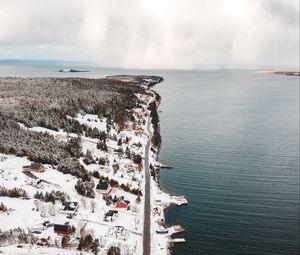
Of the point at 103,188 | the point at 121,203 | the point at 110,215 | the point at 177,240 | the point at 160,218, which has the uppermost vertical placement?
Result: the point at 103,188

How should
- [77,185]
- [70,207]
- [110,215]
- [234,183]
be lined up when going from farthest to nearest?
[234,183] < [77,185] < [110,215] < [70,207]

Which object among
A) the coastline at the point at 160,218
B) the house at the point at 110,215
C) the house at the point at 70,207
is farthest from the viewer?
the house at the point at 110,215

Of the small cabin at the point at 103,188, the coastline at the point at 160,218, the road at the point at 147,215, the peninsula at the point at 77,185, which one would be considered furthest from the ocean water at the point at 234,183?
the small cabin at the point at 103,188

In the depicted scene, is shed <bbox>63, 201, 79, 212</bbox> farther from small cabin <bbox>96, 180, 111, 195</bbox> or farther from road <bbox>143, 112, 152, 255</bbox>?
road <bbox>143, 112, 152, 255</bbox>

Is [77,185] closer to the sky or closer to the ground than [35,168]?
closer to the ground

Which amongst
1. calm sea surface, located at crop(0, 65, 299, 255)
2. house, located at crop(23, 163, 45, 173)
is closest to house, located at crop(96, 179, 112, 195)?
house, located at crop(23, 163, 45, 173)

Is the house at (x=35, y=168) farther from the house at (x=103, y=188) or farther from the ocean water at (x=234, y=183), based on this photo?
the ocean water at (x=234, y=183)

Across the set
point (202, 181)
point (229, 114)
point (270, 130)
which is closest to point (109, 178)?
point (202, 181)

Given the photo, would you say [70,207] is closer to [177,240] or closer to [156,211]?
[156,211]

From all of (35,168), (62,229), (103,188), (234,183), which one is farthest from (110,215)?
(234,183)

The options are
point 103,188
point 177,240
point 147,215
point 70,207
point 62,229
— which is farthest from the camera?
point 103,188

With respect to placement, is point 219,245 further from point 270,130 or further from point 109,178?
point 270,130
